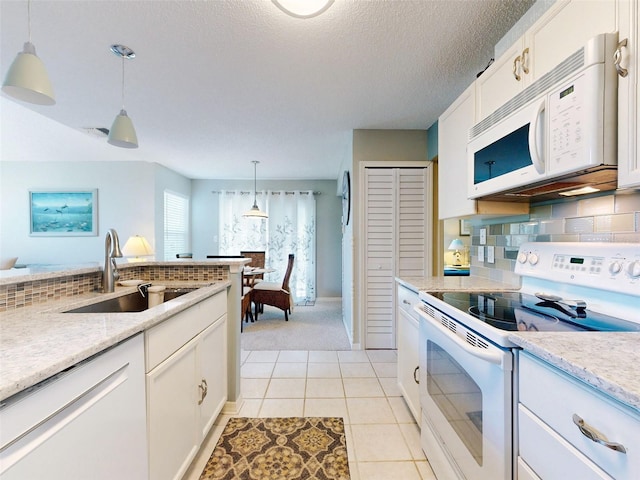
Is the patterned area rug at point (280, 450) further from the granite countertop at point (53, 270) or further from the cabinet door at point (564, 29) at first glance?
the cabinet door at point (564, 29)

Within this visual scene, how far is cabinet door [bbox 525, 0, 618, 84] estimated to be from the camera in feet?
3.03

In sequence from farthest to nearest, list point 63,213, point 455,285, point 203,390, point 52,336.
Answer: point 63,213 < point 455,285 < point 203,390 < point 52,336

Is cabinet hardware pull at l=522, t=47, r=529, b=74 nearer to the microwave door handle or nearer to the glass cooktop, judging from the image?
the microwave door handle

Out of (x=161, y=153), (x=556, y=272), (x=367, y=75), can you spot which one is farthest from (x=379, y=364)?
(x=161, y=153)

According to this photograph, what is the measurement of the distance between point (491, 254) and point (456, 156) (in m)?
0.70

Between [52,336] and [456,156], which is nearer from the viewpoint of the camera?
[52,336]

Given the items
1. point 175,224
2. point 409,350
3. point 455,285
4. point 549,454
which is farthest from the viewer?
point 175,224

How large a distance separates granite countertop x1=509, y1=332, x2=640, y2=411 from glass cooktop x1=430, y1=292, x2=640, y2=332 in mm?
104

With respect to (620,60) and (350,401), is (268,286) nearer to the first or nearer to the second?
(350,401)

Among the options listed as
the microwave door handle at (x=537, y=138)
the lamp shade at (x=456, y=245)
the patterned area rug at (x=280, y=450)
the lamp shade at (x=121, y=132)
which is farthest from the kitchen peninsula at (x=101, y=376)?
the lamp shade at (x=456, y=245)

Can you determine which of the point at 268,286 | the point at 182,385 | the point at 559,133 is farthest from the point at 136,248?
the point at 559,133

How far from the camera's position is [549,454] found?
74 cm

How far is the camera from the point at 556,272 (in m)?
1.32

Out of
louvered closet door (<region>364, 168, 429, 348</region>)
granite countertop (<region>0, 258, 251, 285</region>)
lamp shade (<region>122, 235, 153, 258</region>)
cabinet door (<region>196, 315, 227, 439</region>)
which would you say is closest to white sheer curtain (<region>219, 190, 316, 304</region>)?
lamp shade (<region>122, 235, 153, 258</region>)
